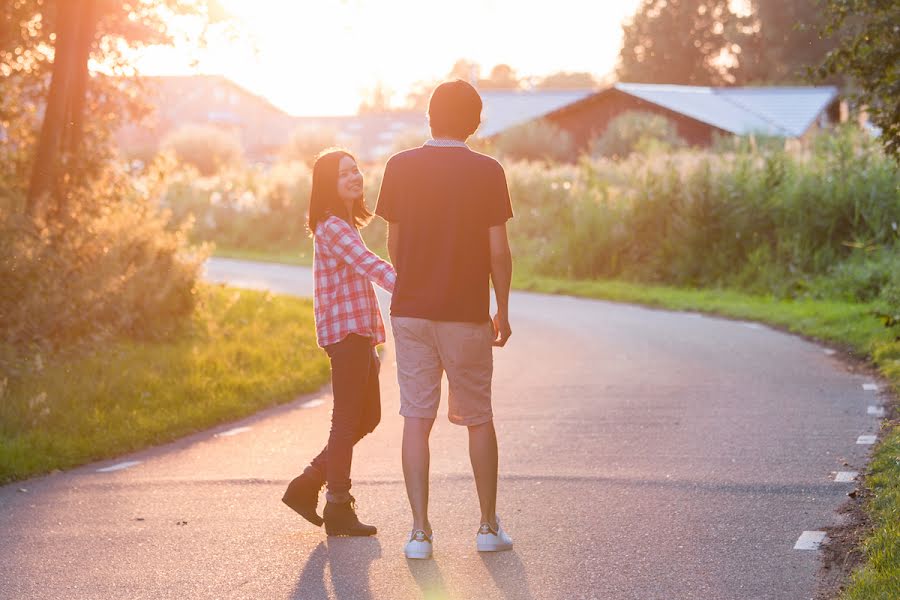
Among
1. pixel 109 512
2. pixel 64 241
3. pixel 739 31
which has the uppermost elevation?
pixel 739 31

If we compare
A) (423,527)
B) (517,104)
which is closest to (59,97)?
(423,527)

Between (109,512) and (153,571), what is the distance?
1342 millimetres

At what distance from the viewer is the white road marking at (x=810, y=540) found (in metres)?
5.91

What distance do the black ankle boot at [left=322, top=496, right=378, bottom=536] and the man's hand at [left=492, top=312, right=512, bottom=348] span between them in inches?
44.4

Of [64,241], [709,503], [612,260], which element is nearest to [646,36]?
[612,260]

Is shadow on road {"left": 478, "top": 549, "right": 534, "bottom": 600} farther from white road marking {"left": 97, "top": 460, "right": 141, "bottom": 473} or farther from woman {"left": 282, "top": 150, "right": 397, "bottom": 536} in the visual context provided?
white road marking {"left": 97, "top": 460, "right": 141, "bottom": 473}

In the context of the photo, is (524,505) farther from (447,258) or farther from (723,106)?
(723,106)

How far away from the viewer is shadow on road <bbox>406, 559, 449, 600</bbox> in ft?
17.3

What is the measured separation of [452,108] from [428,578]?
6.45 ft

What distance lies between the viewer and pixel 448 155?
566 centimetres

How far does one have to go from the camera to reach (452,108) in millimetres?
5684

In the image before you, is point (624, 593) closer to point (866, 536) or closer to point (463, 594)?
point (463, 594)

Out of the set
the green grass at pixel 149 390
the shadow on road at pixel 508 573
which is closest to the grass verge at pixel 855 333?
the shadow on road at pixel 508 573

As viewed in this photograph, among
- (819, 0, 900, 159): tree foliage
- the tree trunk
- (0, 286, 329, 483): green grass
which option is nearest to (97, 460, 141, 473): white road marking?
(0, 286, 329, 483): green grass
